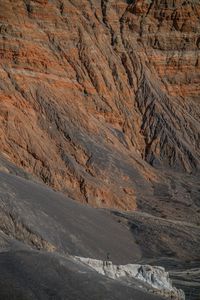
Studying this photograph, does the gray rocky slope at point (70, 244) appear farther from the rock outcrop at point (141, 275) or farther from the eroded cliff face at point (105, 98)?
the eroded cliff face at point (105, 98)

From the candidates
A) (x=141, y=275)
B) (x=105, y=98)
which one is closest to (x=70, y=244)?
(x=141, y=275)

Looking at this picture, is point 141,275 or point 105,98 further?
point 105,98

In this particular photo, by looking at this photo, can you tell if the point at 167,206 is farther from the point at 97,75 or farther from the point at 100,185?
the point at 97,75

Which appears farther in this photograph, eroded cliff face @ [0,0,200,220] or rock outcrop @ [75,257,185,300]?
eroded cliff face @ [0,0,200,220]

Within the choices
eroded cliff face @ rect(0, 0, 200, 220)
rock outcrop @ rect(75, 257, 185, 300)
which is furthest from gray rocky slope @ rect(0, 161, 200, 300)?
eroded cliff face @ rect(0, 0, 200, 220)

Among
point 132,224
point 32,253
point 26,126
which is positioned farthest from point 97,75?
point 32,253

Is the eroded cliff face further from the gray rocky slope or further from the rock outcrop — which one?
the rock outcrop

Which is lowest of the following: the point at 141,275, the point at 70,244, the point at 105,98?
the point at 105,98

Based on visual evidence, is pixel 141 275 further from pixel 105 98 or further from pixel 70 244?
pixel 105 98
